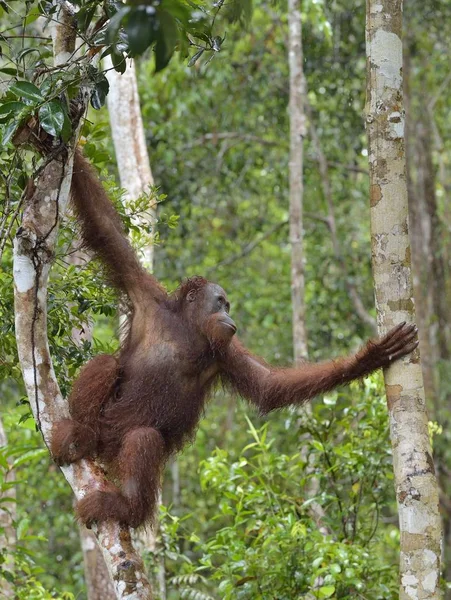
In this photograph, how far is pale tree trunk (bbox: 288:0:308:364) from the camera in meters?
7.19

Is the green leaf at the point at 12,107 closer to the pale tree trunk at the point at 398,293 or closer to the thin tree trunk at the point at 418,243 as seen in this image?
the pale tree trunk at the point at 398,293

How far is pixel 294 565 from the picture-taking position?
172 inches

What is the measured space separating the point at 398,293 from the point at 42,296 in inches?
53.1

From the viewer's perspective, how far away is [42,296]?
3365mm

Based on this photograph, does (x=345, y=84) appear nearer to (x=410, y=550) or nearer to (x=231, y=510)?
(x=231, y=510)

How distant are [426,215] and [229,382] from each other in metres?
8.29

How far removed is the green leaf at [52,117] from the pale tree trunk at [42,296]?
10.0 inches

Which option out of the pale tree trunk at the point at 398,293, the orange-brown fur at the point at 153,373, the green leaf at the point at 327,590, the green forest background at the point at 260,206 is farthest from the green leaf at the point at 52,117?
the green forest background at the point at 260,206

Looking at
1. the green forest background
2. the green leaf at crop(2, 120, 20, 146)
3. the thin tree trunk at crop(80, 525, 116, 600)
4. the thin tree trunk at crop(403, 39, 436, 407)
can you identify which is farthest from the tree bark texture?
the thin tree trunk at crop(403, 39, 436, 407)

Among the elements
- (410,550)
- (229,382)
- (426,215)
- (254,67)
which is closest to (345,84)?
(254,67)

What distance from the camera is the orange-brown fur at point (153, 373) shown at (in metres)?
3.88

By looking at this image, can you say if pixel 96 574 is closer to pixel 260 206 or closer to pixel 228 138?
pixel 228 138

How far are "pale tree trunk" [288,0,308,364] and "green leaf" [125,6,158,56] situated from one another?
526 cm

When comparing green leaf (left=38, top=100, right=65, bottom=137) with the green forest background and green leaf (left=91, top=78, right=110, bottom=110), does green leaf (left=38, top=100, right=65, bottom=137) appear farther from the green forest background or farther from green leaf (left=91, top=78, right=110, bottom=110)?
the green forest background
